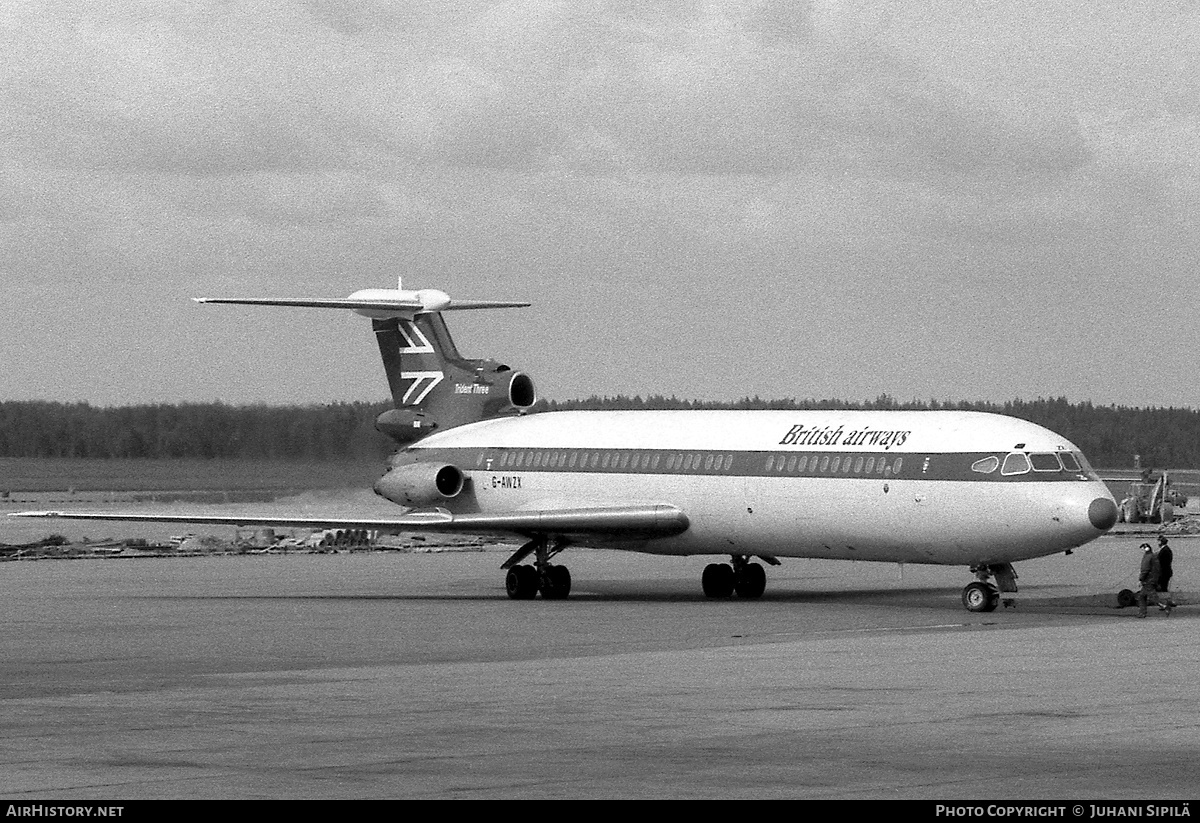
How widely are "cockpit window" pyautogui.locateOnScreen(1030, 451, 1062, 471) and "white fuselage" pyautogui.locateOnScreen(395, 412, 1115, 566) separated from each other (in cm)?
2

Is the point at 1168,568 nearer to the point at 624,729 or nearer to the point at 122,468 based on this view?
the point at 624,729

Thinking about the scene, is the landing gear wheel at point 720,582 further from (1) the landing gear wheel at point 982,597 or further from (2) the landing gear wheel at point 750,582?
(1) the landing gear wheel at point 982,597

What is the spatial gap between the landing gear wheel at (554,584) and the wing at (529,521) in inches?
29.3

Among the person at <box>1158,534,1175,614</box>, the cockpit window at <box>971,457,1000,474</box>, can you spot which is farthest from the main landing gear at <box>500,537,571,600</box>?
the person at <box>1158,534,1175,614</box>

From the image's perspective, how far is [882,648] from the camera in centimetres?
2489

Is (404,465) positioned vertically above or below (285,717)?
above

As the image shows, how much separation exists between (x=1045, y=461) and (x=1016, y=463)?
1.48 ft

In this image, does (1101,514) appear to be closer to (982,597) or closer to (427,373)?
(982,597)

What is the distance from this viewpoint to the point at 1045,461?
31.4 metres

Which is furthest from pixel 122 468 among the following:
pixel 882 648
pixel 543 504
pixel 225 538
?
pixel 882 648

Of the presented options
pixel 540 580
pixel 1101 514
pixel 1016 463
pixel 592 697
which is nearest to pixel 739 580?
pixel 540 580

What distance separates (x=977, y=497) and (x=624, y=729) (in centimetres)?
1560

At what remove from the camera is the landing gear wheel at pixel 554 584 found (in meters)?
37.1
